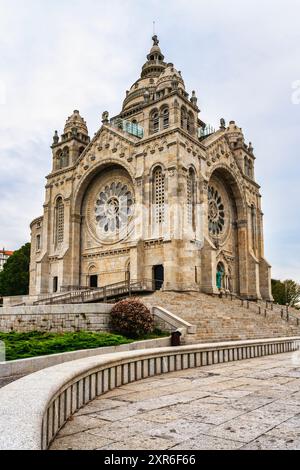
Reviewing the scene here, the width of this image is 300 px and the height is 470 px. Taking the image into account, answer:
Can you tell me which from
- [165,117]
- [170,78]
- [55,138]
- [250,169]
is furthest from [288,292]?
[55,138]

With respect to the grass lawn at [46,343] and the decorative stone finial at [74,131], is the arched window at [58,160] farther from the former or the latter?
the grass lawn at [46,343]

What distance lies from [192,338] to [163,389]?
33.4 ft

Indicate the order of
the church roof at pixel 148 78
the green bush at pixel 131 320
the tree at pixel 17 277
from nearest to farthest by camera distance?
1. the green bush at pixel 131 320
2. the church roof at pixel 148 78
3. the tree at pixel 17 277

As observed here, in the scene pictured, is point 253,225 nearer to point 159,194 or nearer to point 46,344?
point 159,194

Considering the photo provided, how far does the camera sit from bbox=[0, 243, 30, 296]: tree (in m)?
51.8

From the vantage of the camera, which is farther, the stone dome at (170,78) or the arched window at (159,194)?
the stone dome at (170,78)

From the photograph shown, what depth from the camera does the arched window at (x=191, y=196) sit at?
106ft

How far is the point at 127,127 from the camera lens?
41094 millimetres

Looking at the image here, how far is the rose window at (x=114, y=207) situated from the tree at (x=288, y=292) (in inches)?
1212

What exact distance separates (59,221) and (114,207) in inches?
260

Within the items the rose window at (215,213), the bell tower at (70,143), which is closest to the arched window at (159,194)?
the rose window at (215,213)

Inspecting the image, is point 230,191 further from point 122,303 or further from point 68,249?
point 122,303

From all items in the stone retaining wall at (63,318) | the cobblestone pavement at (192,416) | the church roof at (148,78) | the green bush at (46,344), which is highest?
the church roof at (148,78)

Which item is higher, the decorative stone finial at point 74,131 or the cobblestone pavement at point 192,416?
the decorative stone finial at point 74,131
